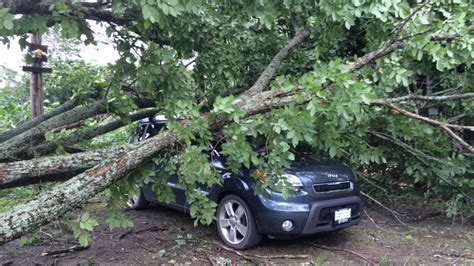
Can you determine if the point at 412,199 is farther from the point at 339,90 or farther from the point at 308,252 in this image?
the point at 339,90

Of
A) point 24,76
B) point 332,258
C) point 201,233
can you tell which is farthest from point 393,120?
point 24,76

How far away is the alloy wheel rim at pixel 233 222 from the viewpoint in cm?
552

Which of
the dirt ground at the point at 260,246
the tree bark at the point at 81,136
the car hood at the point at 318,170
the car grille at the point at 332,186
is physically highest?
the tree bark at the point at 81,136

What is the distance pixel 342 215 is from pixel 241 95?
6.37 feet

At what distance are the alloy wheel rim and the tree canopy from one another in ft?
3.54

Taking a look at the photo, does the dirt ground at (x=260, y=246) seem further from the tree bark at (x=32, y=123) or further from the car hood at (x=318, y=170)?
the tree bark at (x=32, y=123)

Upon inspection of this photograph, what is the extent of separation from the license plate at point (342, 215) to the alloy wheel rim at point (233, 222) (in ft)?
3.57

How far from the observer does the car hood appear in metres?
5.37

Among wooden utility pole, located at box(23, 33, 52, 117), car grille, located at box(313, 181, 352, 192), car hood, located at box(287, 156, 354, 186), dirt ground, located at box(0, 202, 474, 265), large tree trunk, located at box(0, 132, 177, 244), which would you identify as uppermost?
wooden utility pole, located at box(23, 33, 52, 117)

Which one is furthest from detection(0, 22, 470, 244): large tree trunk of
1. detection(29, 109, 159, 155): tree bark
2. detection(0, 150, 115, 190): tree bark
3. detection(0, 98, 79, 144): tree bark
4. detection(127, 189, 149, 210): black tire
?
detection(127, 189, 149, 210): black tire

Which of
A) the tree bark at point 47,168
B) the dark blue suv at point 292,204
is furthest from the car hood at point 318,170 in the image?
the tree bark at point 47,168

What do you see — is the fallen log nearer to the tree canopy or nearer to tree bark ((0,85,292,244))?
the tree canopy

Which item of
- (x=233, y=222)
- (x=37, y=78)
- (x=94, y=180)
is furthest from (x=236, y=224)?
(x=37, y=78)

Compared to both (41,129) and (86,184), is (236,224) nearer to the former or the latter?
(86,184)
